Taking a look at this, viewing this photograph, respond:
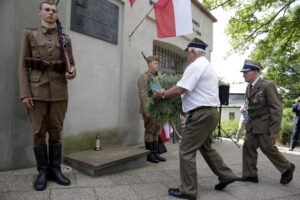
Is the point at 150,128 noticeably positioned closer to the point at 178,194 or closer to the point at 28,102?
the point at 178,194

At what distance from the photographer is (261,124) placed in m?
4.14

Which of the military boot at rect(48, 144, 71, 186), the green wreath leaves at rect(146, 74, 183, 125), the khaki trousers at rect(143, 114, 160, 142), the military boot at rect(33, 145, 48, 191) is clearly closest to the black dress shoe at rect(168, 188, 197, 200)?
the green wreath leaves at rect(146, 74, 183, 125)

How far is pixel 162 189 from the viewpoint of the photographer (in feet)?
11.9

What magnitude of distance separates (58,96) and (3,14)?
1.42 m

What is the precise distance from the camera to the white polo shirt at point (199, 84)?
130 inches

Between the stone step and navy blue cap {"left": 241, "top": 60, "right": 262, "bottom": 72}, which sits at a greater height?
navy blue cap {"left": 241, "top": 60, "right": 262, "bottom": 72}

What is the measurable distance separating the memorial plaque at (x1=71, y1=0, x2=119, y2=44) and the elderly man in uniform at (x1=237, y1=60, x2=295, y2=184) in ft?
8.45

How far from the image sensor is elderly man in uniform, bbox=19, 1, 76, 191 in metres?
3.34

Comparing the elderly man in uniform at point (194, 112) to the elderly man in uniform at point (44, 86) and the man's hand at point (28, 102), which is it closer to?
the elderly man in uniform at point (44, 86)

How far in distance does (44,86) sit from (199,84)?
191 cm

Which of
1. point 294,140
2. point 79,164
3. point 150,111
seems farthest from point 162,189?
point 294,140

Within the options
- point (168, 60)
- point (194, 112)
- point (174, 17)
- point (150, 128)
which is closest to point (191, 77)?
point (194, 112)

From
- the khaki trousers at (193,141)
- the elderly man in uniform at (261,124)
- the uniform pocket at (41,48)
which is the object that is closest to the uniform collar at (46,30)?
the uniform pocket at (41,48)

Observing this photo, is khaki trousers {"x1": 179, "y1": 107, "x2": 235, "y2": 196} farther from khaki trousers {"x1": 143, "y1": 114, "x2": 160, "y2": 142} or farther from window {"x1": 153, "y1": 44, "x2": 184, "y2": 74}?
window {"x1": 153, "y1": 44, "x2": 184, "y2": 74}
